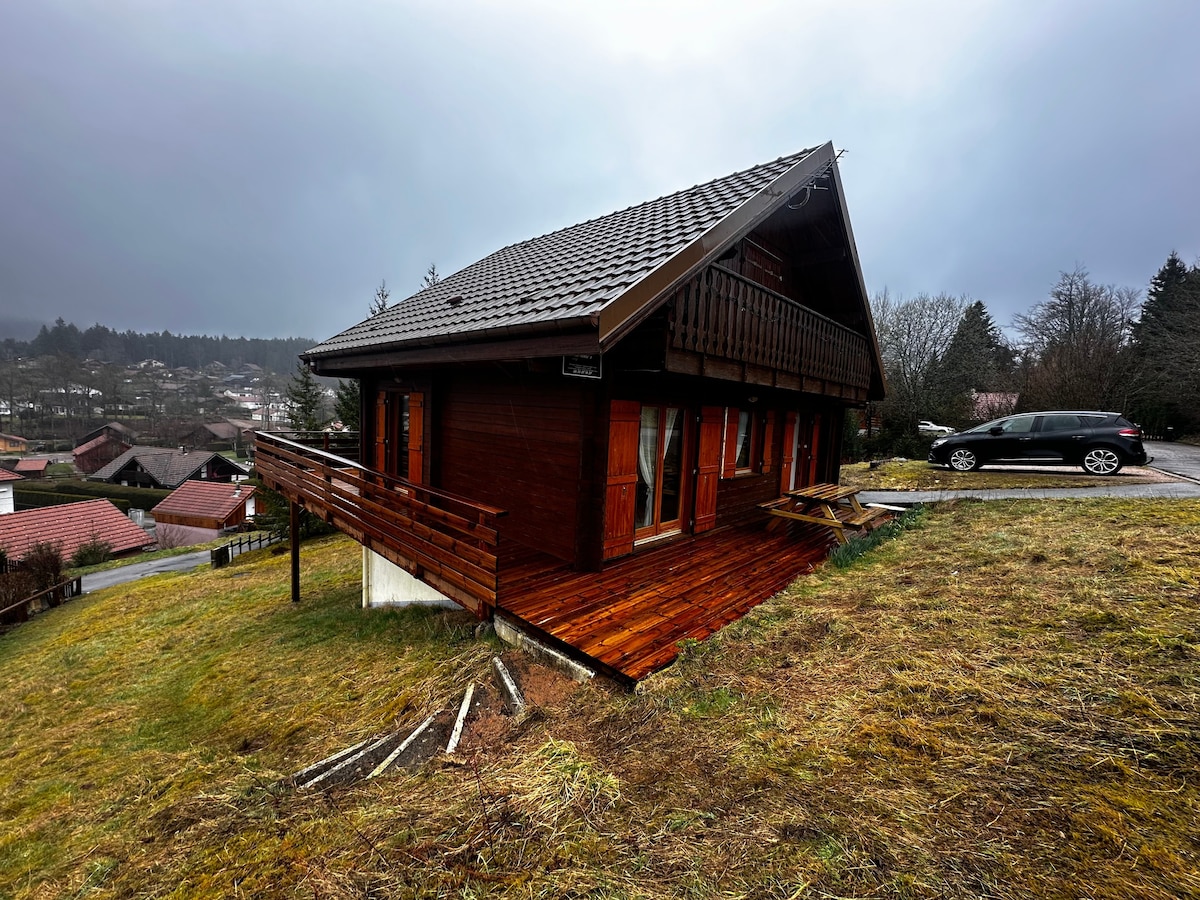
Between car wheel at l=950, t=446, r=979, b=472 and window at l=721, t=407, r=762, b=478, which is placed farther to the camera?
car wheel at l=950, t=446, r=979, b=472

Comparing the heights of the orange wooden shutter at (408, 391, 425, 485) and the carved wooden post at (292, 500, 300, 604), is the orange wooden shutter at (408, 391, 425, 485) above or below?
above

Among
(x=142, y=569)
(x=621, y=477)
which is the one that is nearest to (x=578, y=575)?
(x=621, y=477)

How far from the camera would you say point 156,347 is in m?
97.6

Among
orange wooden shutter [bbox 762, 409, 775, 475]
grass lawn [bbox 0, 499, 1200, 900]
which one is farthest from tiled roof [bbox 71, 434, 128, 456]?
orange wooden shutter [bbox 762, 409, 775, 475]

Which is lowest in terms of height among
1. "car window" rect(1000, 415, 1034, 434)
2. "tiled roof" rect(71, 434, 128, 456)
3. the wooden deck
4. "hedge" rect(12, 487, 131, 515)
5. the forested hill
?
"hedge" rect(12, 487, 131, 515)

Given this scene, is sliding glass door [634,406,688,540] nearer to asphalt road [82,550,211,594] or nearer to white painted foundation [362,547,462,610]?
white painted foundation [362,547,462,610]

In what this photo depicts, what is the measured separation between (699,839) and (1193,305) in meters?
37.2

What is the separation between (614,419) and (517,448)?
1560 mm

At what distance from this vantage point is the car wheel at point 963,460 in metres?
12.2

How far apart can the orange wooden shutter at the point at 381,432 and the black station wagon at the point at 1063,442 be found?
13.8 metres

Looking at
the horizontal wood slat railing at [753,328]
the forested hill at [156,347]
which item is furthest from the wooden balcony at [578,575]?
the forested hill at [156,347]

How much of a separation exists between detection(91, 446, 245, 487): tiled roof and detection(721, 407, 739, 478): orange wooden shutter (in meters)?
52.5

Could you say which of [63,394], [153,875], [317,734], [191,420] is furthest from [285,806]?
[63,394]

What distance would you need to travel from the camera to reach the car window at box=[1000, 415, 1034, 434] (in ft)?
36.8
